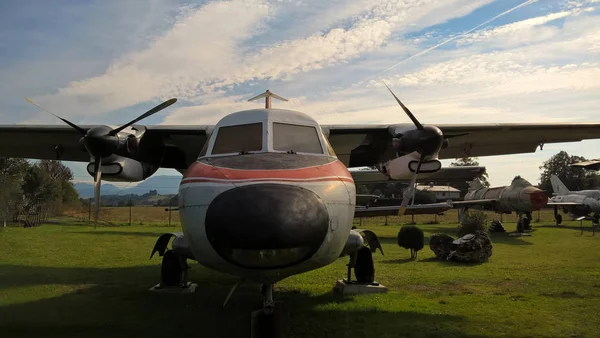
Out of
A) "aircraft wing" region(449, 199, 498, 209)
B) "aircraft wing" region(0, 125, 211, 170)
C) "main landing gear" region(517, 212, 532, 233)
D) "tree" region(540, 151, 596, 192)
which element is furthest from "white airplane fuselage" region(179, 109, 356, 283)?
"tree" region(540, 151, 596, 192)

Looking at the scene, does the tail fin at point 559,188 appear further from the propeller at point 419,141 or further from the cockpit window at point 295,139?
the cockpit window at point 295,139

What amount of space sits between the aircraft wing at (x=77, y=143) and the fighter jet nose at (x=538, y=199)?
2255cm

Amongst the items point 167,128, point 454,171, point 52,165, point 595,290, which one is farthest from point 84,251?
point 52,165

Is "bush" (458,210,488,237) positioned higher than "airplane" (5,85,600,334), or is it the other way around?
→ "airplane" (5,85,600,334)

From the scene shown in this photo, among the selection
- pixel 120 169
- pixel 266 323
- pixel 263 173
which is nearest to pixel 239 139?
pixel 263 173

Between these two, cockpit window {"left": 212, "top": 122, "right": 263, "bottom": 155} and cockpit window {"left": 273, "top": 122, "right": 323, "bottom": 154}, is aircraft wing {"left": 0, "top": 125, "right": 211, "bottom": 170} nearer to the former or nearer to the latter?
cockpit window {"left": 212, "top": 122, "right": 263, "bottom": 155}

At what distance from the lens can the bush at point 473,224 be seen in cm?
1714

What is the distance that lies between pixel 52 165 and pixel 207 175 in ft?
210

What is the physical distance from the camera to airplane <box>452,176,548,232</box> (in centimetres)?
2569

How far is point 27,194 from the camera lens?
38.1 metres

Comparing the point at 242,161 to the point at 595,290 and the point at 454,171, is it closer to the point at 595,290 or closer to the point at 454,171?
the point at 595,290

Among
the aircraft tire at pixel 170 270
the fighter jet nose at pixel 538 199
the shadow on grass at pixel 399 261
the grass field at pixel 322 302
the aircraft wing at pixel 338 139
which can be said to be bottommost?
the shadow on grass at pixel 399 261

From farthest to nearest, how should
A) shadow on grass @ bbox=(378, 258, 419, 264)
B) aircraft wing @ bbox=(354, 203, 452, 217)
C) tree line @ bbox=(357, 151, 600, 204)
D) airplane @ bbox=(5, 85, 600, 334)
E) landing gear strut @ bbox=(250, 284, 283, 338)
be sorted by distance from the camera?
tree line @ bbox=(357, 151, 600, 204) → aircraft wing @ bbox=(354, 203, 452, 217) → shadow on grass @ bbox=(378, 258, 419, 264) → landing gear strut @ bbox=(250, 284, 283, 338) → airplane @ bbox=(5, 85, 600, 334)

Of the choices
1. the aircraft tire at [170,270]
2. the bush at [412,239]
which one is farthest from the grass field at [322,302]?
the bush at [412,239]
